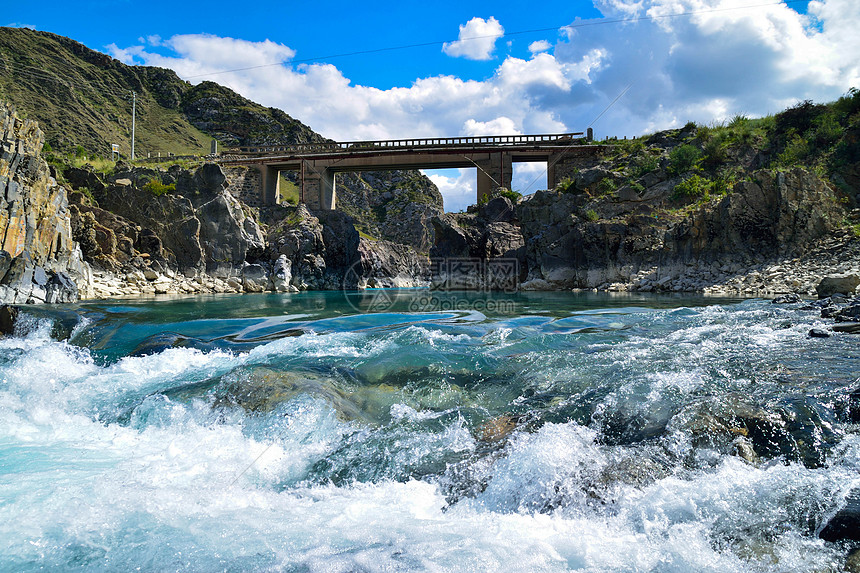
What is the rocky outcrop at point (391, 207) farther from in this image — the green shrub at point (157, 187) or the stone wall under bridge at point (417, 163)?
the green shrub at point (157, 187)

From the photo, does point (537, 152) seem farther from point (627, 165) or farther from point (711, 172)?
point (711, 172)

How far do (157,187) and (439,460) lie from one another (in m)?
40.8

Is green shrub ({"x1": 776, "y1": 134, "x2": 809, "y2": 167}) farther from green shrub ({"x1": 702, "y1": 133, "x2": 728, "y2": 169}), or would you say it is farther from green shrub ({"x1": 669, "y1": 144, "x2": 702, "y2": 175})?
green shrub ({"x1": 669, "y1": 144, "x2": 702, "y2": 175})

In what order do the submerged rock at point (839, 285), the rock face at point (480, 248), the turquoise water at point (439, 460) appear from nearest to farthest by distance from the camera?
the turquoise water at point (439, 460) → the submerged rock at point (839, 285) → the rock face at point (480, 248)

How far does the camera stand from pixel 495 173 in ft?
146

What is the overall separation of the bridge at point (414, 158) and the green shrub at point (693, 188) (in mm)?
11558

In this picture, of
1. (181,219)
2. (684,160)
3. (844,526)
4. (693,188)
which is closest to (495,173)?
(684,160)

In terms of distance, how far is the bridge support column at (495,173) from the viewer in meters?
44.2

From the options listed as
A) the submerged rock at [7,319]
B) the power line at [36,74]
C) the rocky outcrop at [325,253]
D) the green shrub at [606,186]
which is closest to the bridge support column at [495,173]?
the green shrub at [606,186]

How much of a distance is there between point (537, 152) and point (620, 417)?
1677 inches

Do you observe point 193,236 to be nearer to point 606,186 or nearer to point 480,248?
point 480,248

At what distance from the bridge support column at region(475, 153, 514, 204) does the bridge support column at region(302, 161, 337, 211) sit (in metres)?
17.3

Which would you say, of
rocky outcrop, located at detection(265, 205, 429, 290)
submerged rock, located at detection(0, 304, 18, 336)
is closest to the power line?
rocky outcrop, located at detection(265, 205, 429, 290)

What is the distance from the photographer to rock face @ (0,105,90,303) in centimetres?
1775
